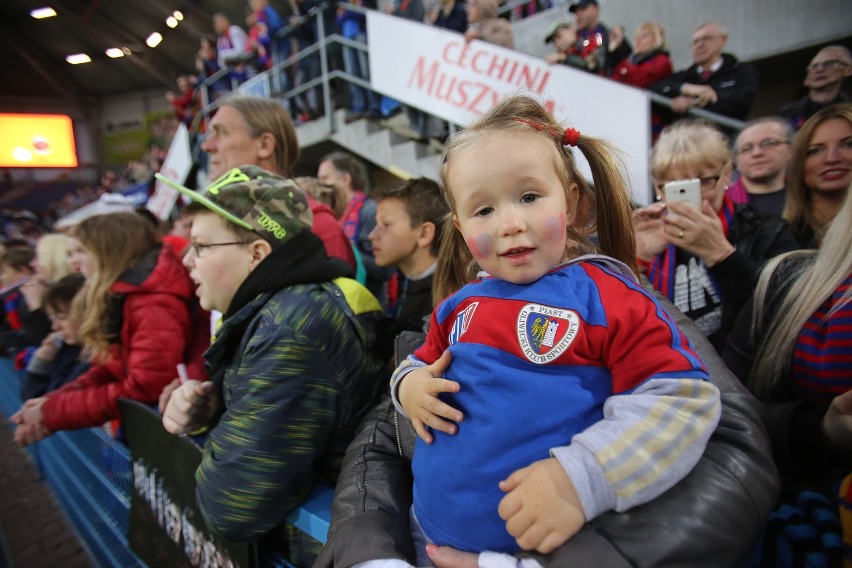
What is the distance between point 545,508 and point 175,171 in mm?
10996

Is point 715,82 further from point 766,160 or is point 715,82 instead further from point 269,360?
point 269,360

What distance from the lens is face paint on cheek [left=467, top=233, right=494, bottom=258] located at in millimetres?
848

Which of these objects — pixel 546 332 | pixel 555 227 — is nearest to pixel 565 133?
pixel 555 227

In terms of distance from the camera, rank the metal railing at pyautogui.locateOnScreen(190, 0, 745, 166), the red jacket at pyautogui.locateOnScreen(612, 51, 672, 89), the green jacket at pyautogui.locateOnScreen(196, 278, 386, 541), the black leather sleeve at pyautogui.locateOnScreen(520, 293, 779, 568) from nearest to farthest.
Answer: the black leather sleeve at pyautogui.locateOnScreen(520, 293, 779, 568), the green jacket at pyautogui.locateOnScreen(196, 278, 386, 541), the red jacket at pyautogui.locateOnScreen(612, 51, 672, 89), the metal railing at pyautogui.locateOnScreen(190, 0, 745, 166)

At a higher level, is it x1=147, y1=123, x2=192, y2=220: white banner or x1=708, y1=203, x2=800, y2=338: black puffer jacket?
x1=147, y1=123, x2=192, y2=220: white banner

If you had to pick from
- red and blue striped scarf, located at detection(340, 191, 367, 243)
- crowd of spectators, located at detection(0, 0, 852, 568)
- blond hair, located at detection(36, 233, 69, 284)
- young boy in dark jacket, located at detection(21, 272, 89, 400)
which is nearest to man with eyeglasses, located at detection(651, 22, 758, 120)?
crowd of spectators, located at detection(0, 0, 852, 568)

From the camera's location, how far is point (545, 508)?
668 millimetres

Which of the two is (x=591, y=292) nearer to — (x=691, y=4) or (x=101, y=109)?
(x=691, y=4)

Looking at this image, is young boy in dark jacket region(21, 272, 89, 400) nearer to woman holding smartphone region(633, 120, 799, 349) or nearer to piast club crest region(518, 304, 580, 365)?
piast club crest region(518, 304, 580, 365)

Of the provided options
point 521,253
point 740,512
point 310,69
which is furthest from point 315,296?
point 310,69

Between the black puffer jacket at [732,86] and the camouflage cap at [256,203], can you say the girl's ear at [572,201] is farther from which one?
the black puffer jacket at [732,86]

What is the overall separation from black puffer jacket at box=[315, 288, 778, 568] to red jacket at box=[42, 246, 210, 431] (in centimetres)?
122

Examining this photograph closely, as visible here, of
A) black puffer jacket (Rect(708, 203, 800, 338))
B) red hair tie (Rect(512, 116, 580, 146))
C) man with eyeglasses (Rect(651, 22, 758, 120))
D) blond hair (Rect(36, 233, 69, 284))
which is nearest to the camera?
red hair tie (Rect(512, 116, 580, 146))

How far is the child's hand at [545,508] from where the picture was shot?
665 millimetres
